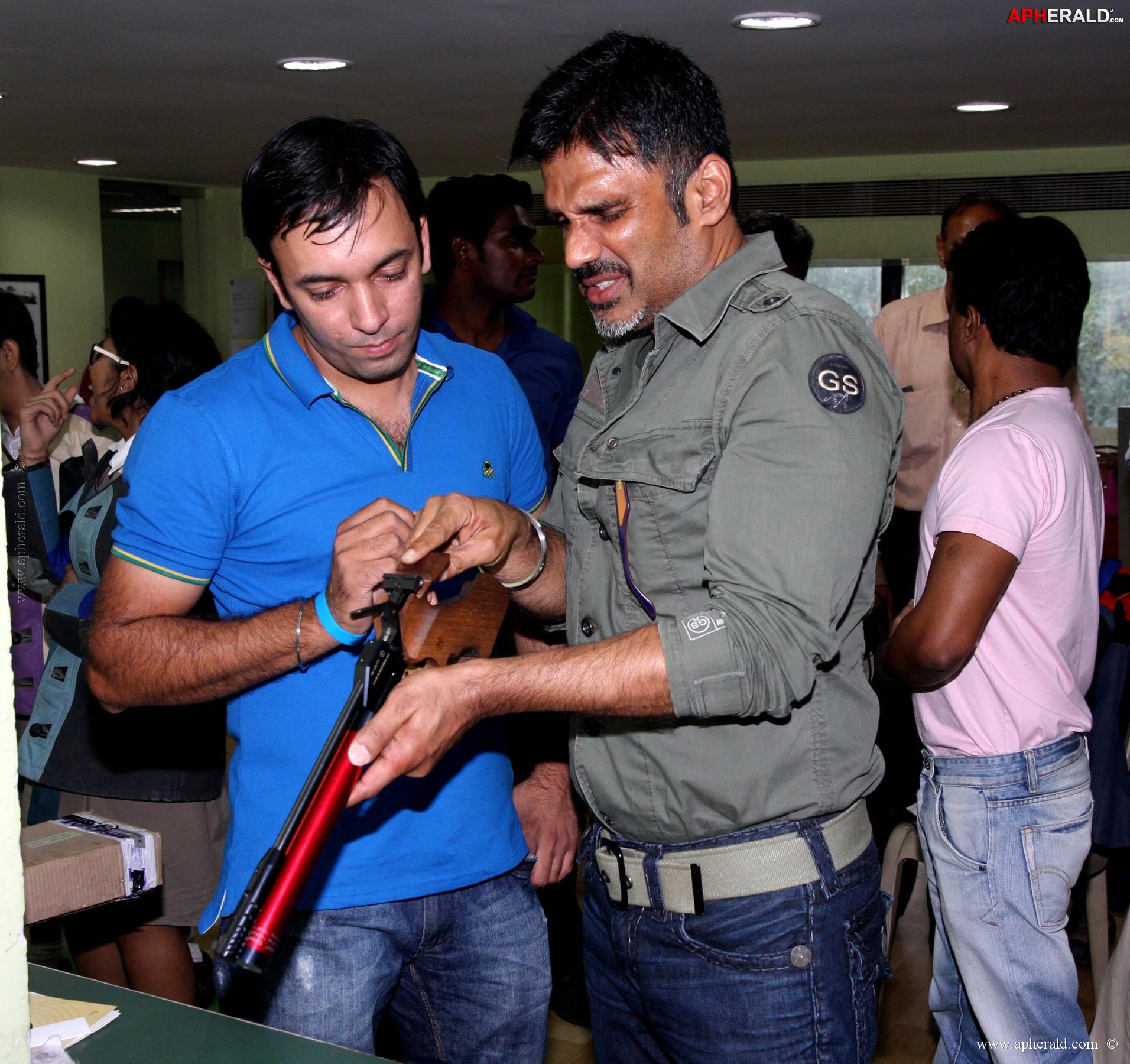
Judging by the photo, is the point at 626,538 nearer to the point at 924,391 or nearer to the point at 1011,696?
the point at 1011,696

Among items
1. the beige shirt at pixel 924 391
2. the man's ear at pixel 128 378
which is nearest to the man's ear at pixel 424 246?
the man's ear at pixel 128 378

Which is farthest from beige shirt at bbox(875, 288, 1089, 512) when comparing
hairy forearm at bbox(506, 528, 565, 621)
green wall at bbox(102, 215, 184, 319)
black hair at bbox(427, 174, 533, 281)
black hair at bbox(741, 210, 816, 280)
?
green wall at bbox(102, 215, 184, 319)

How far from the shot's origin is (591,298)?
1.43m

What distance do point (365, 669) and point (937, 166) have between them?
744cm

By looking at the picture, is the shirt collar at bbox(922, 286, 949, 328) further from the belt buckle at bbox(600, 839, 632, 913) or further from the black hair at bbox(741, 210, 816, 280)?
the belt buckle at bbox(600, 839, 632, 913)

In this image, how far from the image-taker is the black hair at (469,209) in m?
3.34

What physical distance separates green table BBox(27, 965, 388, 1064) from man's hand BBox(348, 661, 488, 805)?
327 millimetres

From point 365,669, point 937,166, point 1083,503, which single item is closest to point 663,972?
point 365,669

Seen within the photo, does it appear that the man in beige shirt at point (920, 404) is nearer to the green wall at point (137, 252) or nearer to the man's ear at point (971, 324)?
the man's ear at point (971, 324)

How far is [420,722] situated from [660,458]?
1.31ft

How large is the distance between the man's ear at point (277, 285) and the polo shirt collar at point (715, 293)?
509 mm

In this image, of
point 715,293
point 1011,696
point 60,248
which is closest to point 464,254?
point 1011,696

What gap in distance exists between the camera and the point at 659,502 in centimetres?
133

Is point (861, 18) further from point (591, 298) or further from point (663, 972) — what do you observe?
point (663, 972)
